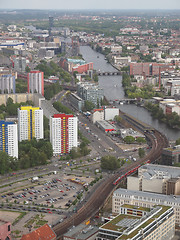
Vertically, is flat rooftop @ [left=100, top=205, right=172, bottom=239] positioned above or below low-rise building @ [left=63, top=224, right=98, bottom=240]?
above

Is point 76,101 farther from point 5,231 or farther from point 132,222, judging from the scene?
point 132,222

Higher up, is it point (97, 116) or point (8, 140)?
point (8, 140)

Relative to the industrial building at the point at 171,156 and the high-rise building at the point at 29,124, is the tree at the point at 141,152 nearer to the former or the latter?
the industrial building at the point at 171,156

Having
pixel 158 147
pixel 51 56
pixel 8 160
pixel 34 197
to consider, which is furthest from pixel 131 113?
pixel 51 56

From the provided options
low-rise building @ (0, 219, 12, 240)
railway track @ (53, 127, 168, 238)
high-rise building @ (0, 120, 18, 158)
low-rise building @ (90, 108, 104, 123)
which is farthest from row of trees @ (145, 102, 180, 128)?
low-rise building @ (0, 219, 12, 240)

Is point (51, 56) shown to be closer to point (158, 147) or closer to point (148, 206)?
point (158, 147)

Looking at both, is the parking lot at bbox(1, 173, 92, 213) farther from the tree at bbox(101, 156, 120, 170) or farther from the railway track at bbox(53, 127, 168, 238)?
the tree at bbox(101, 156, 120, 170)

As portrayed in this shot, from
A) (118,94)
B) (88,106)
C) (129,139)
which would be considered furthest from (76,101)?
(129,139)
